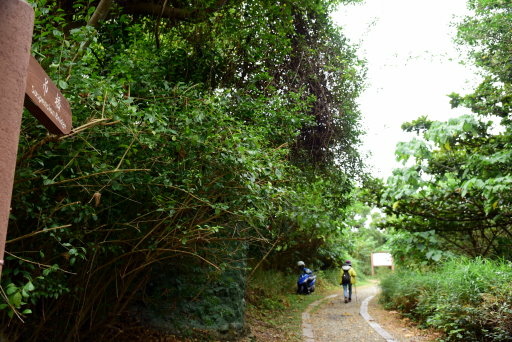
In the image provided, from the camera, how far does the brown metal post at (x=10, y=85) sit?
174cm

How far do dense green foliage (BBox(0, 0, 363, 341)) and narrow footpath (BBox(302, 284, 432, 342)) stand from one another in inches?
107

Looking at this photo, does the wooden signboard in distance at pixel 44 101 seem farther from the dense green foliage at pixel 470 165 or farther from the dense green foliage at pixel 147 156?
the dense green foliage at pixel 470 165

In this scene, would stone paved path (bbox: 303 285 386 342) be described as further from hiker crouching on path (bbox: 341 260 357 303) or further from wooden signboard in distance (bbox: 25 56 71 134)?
wooden signboard in distance (bbox: 25 56 71 134)

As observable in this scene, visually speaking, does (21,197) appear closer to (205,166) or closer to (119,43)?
(205,166)

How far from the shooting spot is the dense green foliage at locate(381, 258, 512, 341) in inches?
276

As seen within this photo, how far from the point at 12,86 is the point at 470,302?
835 cm

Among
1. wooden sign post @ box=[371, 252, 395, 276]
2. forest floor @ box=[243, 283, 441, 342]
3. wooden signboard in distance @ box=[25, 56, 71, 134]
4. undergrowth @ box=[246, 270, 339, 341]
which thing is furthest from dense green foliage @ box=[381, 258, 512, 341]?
wooden sign post @ box=[371, 252, 395, 276]

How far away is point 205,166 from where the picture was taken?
464 cm

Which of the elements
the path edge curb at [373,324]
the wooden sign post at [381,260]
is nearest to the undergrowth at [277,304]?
the path edge curb at [373,324]

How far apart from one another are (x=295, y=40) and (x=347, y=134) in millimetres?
2807

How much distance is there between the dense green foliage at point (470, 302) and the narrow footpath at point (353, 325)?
24.7 inches

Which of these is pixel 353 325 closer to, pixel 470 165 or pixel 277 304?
pixel 277 304

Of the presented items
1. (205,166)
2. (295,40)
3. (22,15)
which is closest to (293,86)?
(295,40)

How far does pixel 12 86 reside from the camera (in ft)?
5.84
